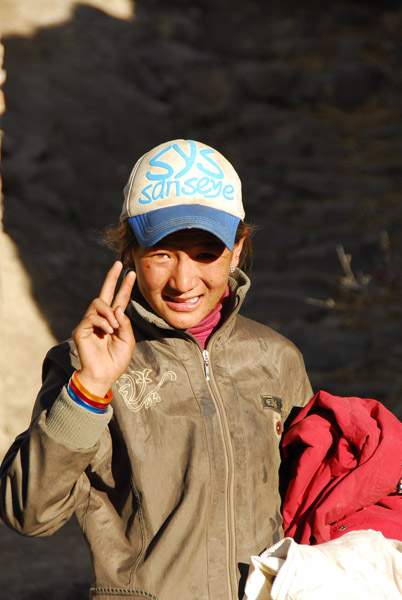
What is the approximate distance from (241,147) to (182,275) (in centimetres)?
422

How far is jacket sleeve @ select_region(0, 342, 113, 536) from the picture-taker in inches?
62.7

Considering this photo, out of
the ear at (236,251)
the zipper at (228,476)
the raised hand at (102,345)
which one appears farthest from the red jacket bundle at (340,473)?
the raised hand at (102,345)

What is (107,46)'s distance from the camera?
21.0 ft

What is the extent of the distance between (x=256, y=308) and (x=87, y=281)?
1108 millimetres

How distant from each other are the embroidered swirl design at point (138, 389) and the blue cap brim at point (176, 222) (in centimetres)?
31

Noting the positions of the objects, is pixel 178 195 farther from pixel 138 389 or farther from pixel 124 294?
pixel 138 389

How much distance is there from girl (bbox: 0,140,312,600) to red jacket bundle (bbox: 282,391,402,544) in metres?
0.06

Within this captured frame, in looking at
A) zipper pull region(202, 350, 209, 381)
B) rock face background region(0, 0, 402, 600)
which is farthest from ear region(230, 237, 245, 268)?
rock face background region(0, 0, 402, 600)

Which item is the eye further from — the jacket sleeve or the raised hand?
the jacket sleeve

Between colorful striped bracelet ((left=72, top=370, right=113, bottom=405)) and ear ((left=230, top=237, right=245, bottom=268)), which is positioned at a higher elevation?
ear ((left=230, top=237, right=245, bottom=268))

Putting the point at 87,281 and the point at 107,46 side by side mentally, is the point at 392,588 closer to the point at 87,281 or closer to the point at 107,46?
the point at 87,281

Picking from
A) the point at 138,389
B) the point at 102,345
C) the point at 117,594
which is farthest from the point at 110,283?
the point at 117,594

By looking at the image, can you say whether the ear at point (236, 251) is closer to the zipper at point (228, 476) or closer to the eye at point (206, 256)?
the eye at point (206, 256)

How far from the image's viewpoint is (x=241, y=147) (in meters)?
5.93
